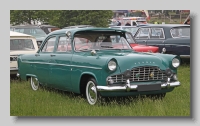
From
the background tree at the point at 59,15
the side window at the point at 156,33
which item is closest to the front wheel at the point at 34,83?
the background tree at the point at 59,15

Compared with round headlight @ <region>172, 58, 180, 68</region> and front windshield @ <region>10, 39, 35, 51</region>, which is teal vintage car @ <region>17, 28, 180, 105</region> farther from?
front windshield @ <region>10, 39, 35, 51</region>

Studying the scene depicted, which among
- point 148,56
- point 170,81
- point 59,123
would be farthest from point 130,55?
point 59,123

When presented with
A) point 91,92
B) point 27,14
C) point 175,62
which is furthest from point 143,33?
point 91,92

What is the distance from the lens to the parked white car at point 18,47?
945 cm

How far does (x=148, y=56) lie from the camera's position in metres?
6.73

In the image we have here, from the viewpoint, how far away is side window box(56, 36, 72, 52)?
757cm

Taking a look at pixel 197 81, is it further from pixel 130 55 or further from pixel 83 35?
pixel 83 35

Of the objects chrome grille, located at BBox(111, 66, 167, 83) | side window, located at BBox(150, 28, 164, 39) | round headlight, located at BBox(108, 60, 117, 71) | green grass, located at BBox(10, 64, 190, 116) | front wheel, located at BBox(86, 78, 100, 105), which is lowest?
green grass, located at BBox(10, 64, 190, 116)

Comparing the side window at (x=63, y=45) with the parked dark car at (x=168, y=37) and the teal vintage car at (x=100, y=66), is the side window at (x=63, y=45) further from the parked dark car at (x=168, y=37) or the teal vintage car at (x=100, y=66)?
the parked dark car at (x=168, y=37)

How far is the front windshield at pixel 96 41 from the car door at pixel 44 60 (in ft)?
2.54

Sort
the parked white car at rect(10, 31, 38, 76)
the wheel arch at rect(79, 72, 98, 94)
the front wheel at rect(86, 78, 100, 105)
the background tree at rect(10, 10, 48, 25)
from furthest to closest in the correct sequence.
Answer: the parked white car at rect(10, 31, 38, 76)
the background tree at rect(10, 10, 48, 25)
the wheel arch at rect(79, 72, 98, 94)
the front wheel at rect(86, 78, 100, 105)

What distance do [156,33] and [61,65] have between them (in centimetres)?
591

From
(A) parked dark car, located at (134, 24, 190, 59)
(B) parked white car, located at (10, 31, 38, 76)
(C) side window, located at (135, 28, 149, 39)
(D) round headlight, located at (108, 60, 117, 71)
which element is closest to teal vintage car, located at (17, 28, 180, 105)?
(D) round headlight, located at (108, 60, 117, 71)

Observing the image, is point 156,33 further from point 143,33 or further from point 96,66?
point 96,66
